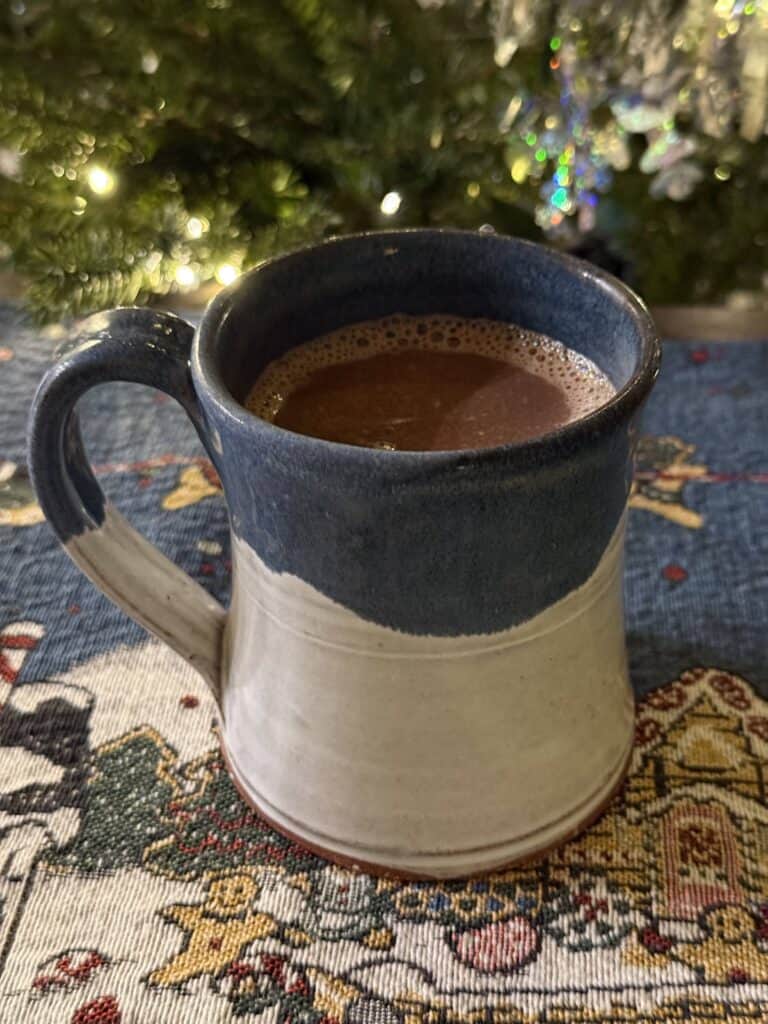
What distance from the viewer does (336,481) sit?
0.31 meters

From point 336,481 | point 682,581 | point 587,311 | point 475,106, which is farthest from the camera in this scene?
point 475,106

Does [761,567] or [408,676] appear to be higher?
[408,676]

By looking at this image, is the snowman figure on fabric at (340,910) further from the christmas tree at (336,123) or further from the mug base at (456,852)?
the christmas tree at (336,123)

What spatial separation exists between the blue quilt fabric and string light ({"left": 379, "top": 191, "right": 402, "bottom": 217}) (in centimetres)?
19

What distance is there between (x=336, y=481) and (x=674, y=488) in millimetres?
349

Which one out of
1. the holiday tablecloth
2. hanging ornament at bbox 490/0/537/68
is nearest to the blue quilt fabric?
the holiday tablecloth

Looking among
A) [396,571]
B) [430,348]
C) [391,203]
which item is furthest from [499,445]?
[391,203]

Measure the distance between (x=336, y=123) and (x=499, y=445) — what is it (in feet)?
1.43

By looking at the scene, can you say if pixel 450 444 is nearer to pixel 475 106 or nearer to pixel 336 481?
pixel 336 481

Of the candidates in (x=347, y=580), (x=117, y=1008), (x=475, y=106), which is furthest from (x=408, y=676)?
(x=475, y=106)

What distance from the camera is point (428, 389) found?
1.43ft

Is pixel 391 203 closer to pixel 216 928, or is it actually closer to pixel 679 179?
pixel 679 179

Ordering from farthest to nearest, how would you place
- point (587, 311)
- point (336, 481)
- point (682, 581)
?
point (682, 581) < point (587, 311) < point (336, 481)

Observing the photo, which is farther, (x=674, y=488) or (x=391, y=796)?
(x=674, y=488)
